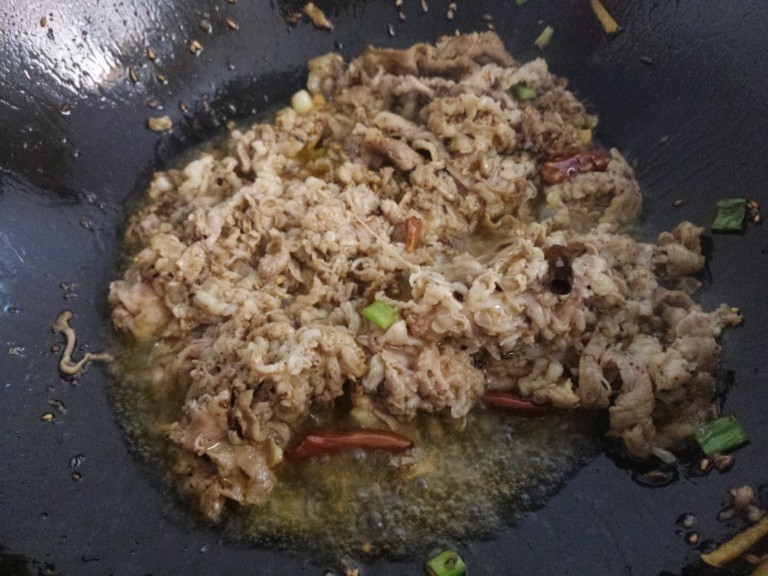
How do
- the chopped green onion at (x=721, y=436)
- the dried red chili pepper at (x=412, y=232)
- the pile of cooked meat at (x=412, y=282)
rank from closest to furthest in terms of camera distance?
the chopped green onion at (x=721, y=436), the pile of cooked meat at (x=412, y=282), the dried red chili pepper at (x=412, y=232)

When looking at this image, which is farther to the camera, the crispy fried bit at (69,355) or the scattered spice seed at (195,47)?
the scattered spice seed at (195,47)

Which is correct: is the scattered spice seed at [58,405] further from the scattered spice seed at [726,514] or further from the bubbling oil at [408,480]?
the scattered spice seed at [726,514]

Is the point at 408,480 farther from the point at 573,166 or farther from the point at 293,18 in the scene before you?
the point at 293,18

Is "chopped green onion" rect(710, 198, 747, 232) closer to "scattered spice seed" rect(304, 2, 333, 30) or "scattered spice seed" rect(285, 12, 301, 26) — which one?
"scattered spice seed" rect(304, 2, 333, 30)

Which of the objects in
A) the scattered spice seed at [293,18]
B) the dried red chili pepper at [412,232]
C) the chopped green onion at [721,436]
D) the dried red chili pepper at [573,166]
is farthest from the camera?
the scattered spice seed at [293,18]

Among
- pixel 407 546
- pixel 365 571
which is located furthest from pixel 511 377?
pixel 365 571

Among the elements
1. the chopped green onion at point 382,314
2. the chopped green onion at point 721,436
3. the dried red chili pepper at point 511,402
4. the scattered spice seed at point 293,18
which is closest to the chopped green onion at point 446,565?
the dried red chili pepper at point 511,402

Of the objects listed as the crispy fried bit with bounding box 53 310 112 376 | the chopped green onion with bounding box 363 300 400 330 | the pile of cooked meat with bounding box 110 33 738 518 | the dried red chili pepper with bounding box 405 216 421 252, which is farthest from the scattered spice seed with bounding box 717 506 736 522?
the crispy fried bit with bounding box 53 310 112 376

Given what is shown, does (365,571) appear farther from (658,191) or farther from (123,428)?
(658,191)
